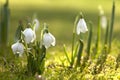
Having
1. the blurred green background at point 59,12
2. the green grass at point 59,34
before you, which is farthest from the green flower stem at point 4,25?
the blurred green background at point 59,12

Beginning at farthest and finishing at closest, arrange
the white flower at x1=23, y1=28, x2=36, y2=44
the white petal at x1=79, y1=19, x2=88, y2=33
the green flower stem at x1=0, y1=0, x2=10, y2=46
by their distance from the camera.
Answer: the green flower stem at x1=0, y1=0, x2=10, y2=46
the white petal at x1=79, y1=19, x2=88, y2=33
the white flower at x1=23, y1=28, x2=36, y2=44

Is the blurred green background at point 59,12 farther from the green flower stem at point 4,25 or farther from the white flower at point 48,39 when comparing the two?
the white flower at point 48,39

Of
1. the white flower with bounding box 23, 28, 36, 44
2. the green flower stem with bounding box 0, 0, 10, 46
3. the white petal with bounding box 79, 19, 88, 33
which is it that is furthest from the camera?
the green flower stem with bounding box 0, 0, 10, 46

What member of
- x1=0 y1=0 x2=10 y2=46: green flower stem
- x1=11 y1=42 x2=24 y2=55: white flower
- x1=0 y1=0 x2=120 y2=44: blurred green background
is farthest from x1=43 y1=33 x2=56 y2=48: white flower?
x1=0 y1=0 x2=120 y2=44: blurred green background

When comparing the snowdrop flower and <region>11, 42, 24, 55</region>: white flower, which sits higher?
the snowdrop flower

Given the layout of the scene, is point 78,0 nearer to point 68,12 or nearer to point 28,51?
point 68,12

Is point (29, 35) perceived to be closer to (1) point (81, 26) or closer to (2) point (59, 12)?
(1) point (81, 26)

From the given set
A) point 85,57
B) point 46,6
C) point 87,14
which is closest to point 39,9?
point 46,6

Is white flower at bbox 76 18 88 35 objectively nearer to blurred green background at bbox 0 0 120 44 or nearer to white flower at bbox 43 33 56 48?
white flower at bbox 43 33 56 48

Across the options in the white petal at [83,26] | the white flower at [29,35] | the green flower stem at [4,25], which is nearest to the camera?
the white flower at [29,35]
